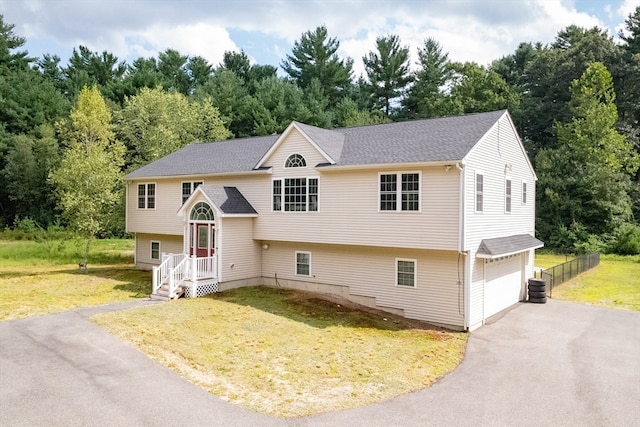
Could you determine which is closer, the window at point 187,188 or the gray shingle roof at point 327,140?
the gray shingle roof at point 327,140

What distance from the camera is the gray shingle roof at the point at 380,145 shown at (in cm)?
1599

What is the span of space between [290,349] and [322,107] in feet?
140

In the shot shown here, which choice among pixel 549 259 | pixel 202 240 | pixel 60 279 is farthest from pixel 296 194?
pixel 549 259

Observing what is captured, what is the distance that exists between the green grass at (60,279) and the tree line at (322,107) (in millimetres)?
2714

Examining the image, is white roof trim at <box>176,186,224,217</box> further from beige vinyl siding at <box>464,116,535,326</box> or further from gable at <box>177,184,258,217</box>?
beige vinyl siding at <box>464,116,535,326</box>

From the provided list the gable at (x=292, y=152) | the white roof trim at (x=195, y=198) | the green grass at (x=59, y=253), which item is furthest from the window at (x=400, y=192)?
the green grass at (x=59, y=253)

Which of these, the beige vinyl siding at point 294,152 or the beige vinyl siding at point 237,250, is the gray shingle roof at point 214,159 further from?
the beige vinyl siding at point 237,250

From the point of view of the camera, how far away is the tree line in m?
38.9

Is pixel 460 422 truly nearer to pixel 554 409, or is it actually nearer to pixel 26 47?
pixel 554 409

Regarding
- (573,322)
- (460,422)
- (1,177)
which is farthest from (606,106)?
(1,177)

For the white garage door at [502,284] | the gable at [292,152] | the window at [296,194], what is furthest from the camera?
the window at [296,194]

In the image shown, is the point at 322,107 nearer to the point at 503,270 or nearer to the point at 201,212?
the point at 201,212

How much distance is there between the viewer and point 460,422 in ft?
27.6

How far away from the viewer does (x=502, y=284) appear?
18641mm
